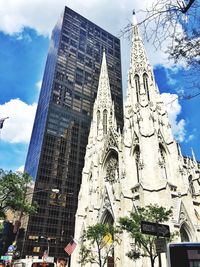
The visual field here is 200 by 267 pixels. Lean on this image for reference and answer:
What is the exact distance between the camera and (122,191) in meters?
31.0

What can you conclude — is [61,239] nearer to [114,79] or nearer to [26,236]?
[26,236]

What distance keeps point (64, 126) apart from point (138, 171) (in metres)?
32.0

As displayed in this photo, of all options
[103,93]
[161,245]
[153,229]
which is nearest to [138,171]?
[153,229]

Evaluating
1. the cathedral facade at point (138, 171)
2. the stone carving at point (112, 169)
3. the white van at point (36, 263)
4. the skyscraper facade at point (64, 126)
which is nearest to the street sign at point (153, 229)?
the white van at point (36, 263)

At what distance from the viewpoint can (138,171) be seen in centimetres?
3294

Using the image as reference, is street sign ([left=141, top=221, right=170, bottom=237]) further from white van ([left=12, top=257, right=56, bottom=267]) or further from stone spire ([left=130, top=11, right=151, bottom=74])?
stone spire ([left=130, top=11, right=151, bottom=74])

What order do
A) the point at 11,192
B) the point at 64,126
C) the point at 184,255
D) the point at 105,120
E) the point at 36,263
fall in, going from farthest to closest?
the point at 64,126 < the point at 105,120 < the point at 11,192 < the point at 36,263 < the point at 184,255

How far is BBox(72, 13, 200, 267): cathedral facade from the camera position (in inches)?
1111

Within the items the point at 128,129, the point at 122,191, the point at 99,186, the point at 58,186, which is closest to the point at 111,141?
the point at 128,129

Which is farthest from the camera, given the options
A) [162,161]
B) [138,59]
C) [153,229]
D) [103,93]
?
[103,93]

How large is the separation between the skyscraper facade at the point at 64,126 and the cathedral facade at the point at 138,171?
789 centimetres

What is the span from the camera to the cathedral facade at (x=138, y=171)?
2822 cm

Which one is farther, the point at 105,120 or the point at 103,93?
the point at 103,93

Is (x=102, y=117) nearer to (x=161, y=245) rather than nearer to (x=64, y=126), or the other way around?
(x=64, y=126)
